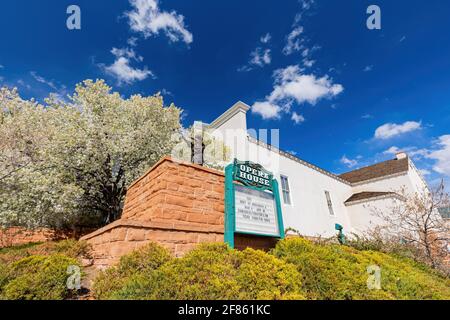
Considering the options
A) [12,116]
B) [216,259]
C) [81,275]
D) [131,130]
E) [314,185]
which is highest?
[12,116]

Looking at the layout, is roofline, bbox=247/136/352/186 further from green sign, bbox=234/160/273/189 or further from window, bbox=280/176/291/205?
green sign, bbox=234/160/273/189

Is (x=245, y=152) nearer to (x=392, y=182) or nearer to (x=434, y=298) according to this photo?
(x=434, y=298)

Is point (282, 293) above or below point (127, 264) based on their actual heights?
below

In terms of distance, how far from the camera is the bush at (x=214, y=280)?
251cm

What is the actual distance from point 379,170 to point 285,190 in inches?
509

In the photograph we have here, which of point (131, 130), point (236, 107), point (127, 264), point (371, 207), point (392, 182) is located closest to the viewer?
point (127, 264)

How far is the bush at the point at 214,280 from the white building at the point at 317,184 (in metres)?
9.48

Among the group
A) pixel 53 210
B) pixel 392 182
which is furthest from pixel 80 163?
pixel 392 182

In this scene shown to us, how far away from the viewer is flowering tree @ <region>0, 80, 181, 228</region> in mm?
9891

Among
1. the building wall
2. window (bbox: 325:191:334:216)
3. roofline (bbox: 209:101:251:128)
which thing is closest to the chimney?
the building wall

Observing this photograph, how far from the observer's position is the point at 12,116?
1345 cm

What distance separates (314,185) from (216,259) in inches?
594

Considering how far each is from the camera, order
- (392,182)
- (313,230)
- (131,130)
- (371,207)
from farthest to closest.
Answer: (392,182) < (371,207) < (313,230) < (131,130)

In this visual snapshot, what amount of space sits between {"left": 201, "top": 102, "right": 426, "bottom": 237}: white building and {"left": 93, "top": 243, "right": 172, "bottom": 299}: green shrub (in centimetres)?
940
